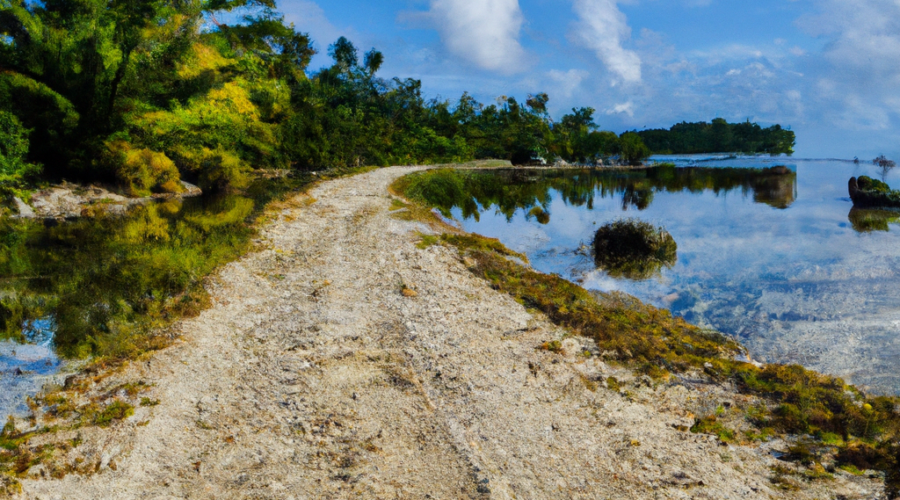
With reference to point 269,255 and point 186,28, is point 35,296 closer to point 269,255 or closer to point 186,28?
point 269,255

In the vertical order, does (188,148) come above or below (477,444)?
above

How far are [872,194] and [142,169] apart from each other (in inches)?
1426

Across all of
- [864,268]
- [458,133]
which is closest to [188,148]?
[864,268]

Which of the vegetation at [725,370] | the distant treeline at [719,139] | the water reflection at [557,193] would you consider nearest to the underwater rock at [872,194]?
the water reflection at [557,193]

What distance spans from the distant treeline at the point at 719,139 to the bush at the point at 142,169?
11587 centimetres

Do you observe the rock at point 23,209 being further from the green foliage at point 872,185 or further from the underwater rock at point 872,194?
the green foliage at point 872,185

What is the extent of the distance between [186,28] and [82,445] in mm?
28411

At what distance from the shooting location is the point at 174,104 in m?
21.0

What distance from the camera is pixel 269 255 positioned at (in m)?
11.1

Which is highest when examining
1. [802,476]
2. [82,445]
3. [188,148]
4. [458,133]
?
[458,133]

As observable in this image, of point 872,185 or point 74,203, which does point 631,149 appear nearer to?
point 872,185

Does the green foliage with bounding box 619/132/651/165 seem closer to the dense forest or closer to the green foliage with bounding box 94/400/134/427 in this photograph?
the dense forest

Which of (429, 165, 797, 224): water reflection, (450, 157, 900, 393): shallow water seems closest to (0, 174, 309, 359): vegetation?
(450, 157, 900, 393): shallow water

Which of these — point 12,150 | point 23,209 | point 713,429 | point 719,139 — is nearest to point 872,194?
point 713,429
